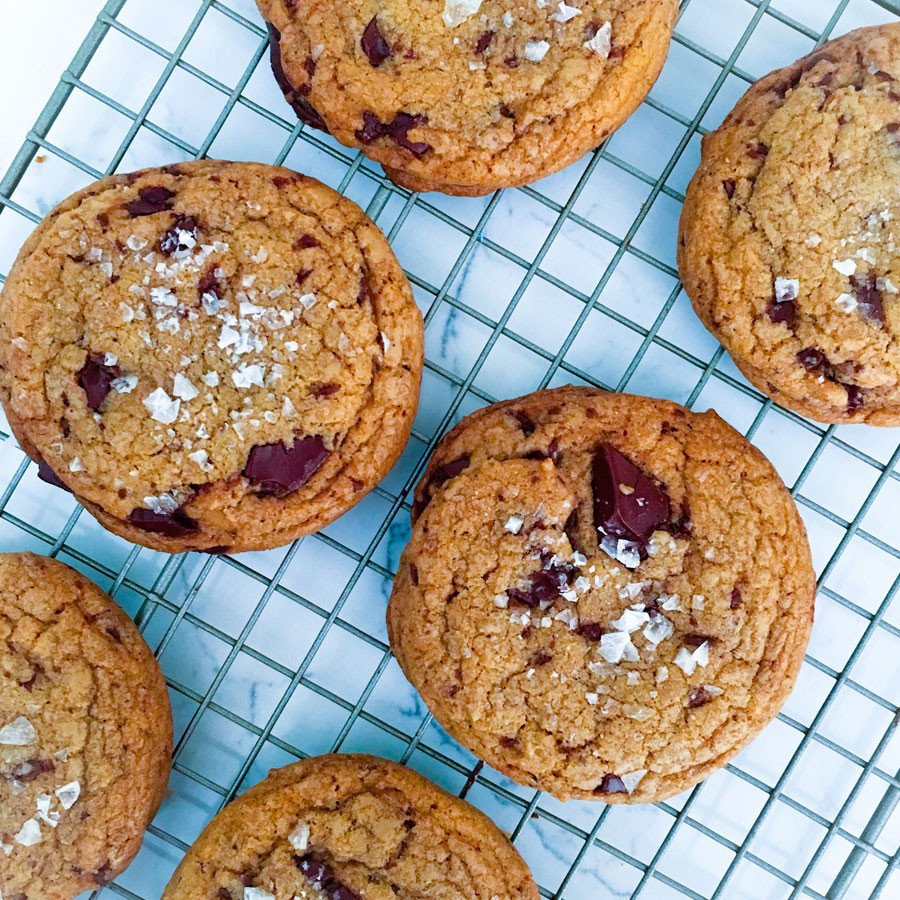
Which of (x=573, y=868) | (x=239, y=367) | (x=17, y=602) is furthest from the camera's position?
(x=573, y=868)

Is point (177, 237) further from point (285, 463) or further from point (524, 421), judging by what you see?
point (524, 421)

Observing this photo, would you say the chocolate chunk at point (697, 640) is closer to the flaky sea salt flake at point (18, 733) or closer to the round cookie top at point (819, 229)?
the round cookie top at point (819, 229)

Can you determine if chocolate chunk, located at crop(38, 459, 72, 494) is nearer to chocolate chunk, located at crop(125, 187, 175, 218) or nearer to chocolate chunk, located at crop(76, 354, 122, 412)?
chocolate chunk, located at crop(76, 354, 122, 412)

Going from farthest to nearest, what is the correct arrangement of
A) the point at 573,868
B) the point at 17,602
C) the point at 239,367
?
1. the point at 573,868
2. the point at 17,602
3. the point at 239,367

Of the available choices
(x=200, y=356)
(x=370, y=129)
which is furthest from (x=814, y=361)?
(x=200, y=356)

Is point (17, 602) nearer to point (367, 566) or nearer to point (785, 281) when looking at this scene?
point (367, 566)

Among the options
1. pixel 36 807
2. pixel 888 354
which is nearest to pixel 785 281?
pixel 888 354
